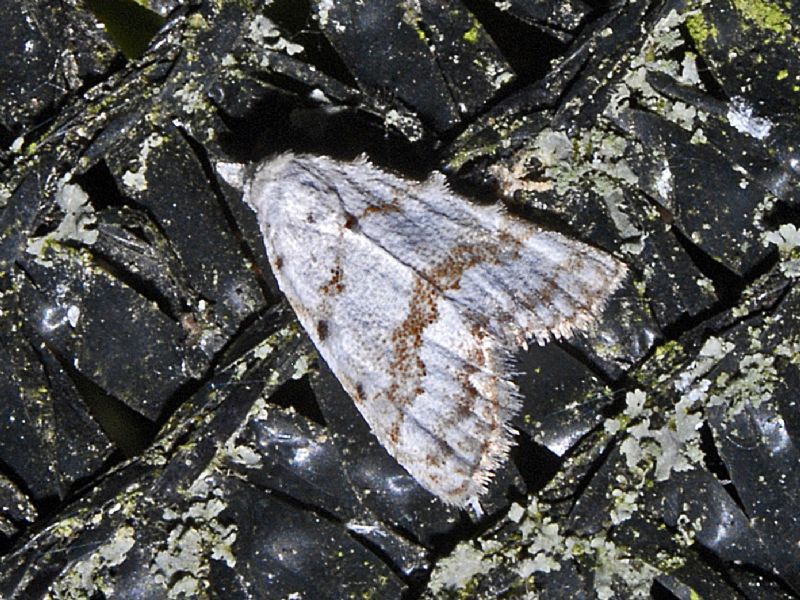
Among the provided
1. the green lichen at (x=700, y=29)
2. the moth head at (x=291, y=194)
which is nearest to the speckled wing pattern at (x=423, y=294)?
the moth head at (x=291, y=194)

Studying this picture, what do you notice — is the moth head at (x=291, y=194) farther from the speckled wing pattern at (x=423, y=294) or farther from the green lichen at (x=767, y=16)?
the green lichen at (x=767, y=16)

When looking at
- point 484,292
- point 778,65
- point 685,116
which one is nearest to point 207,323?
point 484,292

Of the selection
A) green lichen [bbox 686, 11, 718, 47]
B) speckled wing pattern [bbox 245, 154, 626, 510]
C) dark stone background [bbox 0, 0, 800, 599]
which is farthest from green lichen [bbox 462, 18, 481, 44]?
A: green lichen [bbox 686, 11, 718, 47]

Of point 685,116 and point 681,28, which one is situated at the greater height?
point 681,28

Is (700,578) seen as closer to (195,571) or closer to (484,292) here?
(484,292)

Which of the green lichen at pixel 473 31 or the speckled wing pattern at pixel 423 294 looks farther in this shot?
the green lichen at pixel 473 31

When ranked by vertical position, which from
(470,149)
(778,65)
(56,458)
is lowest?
(56,458)
